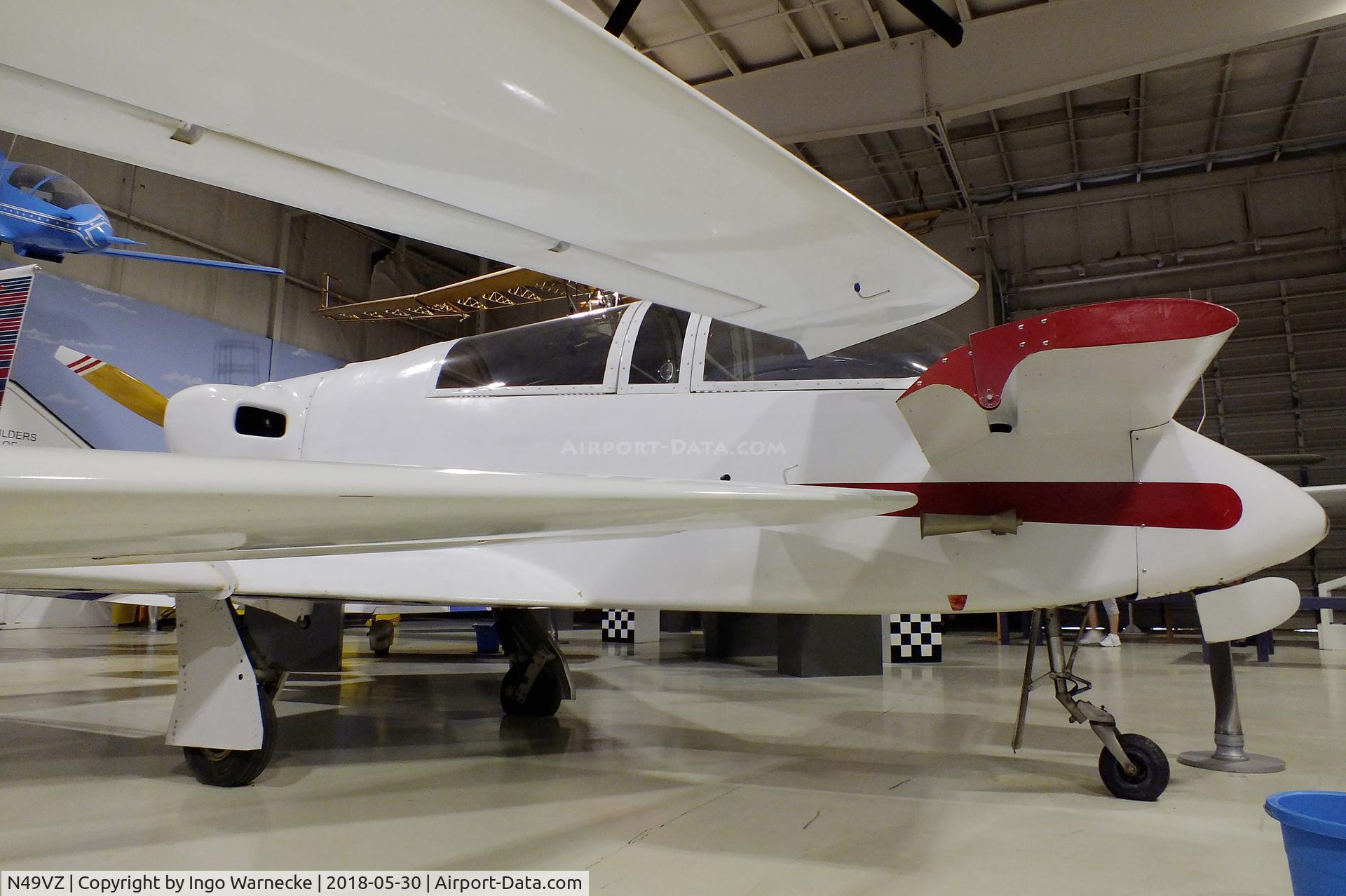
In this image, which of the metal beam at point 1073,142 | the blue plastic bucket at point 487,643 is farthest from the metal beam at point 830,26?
the blue plastic bucket at point 487,643

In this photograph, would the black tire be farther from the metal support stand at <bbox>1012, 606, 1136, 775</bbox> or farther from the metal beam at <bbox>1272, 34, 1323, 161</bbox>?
the metal beam at <bbox>1272, 34, 1323, 161</bbox>

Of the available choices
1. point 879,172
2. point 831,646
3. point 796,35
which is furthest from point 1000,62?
point 831,646

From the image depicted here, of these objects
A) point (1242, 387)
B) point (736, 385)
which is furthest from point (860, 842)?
point (1242, 387)

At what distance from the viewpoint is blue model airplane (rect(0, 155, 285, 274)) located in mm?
9516

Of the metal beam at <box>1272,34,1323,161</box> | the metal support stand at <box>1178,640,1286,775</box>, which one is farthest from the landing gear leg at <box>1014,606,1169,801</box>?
the metal beam at <box>1272,34,1323,161</box>

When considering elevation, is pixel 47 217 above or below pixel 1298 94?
below

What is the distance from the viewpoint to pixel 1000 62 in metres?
8.75

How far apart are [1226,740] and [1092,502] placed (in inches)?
64.0

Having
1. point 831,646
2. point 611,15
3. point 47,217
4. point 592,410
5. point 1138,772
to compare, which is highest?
point 611,15

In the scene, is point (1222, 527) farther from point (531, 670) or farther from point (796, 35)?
point (796, 35)

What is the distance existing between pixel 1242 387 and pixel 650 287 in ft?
51.5

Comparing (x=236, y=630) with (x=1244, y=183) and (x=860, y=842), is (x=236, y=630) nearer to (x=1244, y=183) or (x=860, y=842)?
(x=860, y=842)

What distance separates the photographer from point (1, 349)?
28.7 feet

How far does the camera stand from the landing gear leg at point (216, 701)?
110 inches
